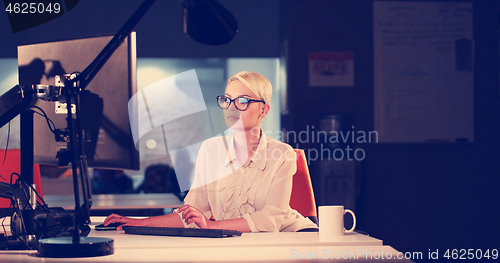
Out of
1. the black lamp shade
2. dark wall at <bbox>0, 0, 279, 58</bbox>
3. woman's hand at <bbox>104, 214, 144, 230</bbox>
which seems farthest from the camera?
dark wall at <bbox>0, 0, 279, 58</bbox>

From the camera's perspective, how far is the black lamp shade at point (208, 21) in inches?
50.7

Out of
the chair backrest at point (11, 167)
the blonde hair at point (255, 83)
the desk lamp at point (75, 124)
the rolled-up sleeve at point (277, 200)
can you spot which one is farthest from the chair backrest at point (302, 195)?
the chair backrest at point (11, 167)

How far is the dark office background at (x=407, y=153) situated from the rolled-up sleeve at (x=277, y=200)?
5.22 feet

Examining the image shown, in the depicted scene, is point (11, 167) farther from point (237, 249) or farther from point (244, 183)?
point (237, 249)

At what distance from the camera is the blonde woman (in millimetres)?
1590

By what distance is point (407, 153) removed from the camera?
10.7ft

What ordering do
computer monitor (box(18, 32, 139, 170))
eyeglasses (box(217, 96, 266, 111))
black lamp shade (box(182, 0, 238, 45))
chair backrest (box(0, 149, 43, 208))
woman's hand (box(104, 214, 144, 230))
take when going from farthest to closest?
chair backrest (box(0, 149, 43, 208)) → eyeglasses (box(217, 96, 266, 111)) → woman's hand (box(104, 214, 144, 230)) → black lamp shade (box(182, 0, 238, 45)) → computer monitor (box(18, 32, 139, 170))

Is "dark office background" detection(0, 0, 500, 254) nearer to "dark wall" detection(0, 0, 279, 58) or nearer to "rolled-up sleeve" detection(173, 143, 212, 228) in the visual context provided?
"dark wall" detection(0, 0, 279, 58)

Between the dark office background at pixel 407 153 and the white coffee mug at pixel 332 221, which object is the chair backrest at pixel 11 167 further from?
the dark office background at pixel 407 153

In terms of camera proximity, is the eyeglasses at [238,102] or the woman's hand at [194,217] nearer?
the woman's hand at [194,217]

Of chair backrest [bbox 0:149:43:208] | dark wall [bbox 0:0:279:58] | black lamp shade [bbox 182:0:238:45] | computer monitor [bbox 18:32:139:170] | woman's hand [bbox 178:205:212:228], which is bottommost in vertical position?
woman's hand [bbox 178:205:212:228]

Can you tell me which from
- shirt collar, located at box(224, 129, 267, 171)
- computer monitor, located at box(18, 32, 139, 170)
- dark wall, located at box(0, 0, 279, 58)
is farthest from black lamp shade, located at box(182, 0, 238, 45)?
dark wall, located at box(0, 0, 279, 58)

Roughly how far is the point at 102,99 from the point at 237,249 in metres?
0.51

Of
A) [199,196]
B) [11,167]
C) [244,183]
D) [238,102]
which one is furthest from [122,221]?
[11,167]
